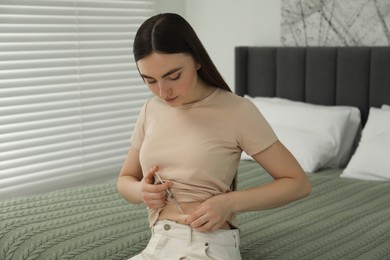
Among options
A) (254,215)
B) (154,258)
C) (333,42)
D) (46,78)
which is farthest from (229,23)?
(154,258)

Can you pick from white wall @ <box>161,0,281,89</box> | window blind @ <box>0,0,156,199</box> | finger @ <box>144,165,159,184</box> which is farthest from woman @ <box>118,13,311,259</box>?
white wall @ <box>161,0,281,89</box>

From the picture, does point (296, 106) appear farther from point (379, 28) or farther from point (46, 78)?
point (46, 78)

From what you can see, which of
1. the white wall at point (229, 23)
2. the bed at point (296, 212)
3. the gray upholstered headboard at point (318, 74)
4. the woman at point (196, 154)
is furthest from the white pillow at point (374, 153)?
the woman at point (196, 154)

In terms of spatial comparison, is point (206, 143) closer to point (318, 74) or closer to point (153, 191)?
point (153, 191)

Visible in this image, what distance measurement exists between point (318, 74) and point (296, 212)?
1.43 m

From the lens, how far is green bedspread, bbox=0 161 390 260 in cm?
198

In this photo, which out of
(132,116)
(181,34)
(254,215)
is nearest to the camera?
(181,34)

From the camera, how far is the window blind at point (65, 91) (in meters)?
3.43

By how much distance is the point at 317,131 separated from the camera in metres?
3.39

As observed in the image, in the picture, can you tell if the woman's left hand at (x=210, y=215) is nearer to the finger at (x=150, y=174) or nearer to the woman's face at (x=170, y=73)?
the finger at (x=150, y=174)

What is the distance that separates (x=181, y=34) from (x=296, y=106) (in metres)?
2.12

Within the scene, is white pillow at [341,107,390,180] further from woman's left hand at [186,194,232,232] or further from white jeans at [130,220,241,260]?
woman's left hand at [186,194,232,232]

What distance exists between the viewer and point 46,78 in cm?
358

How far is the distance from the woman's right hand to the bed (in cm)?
43
